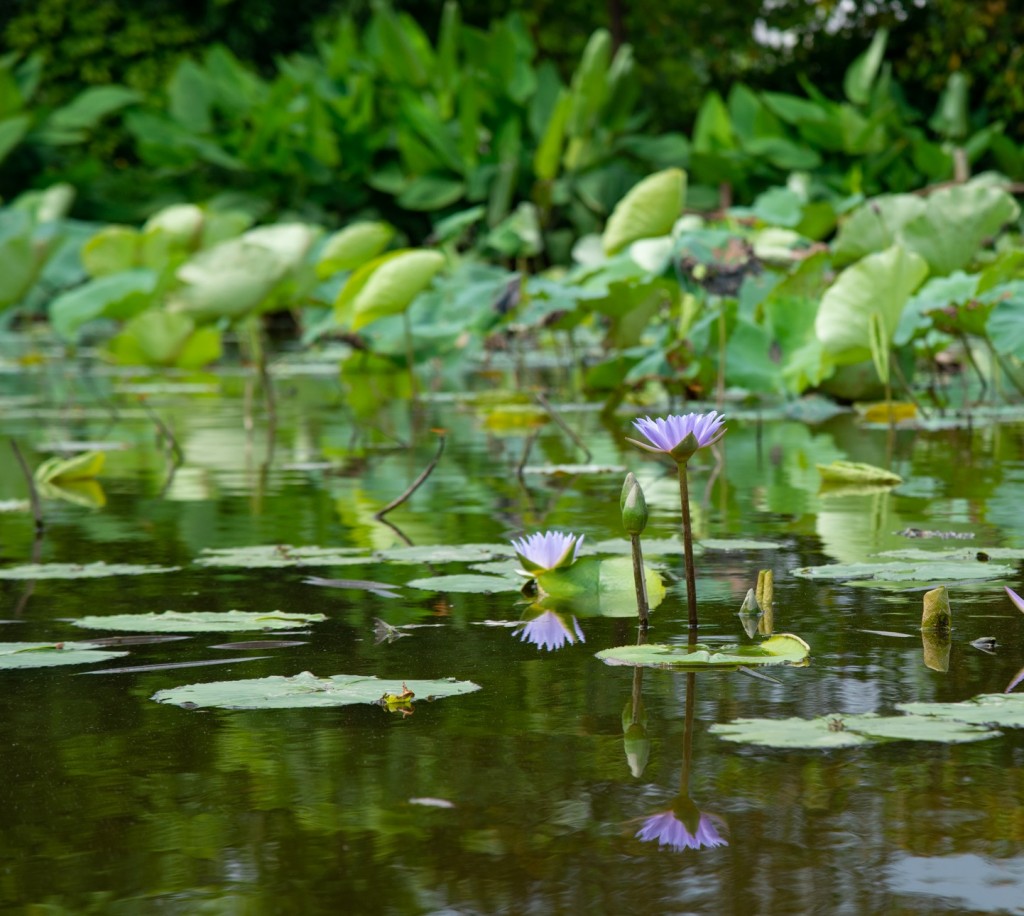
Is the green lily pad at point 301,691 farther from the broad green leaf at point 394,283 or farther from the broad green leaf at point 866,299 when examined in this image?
the broad green leaf at point 394,283

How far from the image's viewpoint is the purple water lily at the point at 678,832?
97cm

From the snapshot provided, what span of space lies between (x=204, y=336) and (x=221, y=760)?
4.56m

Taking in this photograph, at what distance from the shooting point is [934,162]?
10.2 m

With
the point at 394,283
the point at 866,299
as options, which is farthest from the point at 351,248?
the point at 866,299

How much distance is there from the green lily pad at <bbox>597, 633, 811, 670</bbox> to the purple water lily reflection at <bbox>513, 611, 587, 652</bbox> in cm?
10

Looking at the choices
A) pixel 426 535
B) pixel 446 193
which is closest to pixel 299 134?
pixel 446 193

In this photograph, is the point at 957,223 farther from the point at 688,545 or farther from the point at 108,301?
the point at 688,545

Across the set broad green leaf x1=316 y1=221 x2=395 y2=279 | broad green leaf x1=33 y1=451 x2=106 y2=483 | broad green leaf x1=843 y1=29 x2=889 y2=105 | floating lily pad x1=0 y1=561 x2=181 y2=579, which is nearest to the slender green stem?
floating lily pad x1=0 y1=561 x2=181 y2=579

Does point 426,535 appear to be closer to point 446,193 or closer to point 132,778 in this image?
point 132,778

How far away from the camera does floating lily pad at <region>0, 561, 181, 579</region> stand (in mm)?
2016

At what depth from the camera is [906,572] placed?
186 centimetres

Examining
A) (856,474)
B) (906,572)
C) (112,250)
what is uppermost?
(112,250)

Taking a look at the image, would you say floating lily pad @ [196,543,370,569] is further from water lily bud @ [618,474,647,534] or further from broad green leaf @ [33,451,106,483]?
broad green leaf @ [33,451,106,483]

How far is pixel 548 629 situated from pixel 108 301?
4233mm
